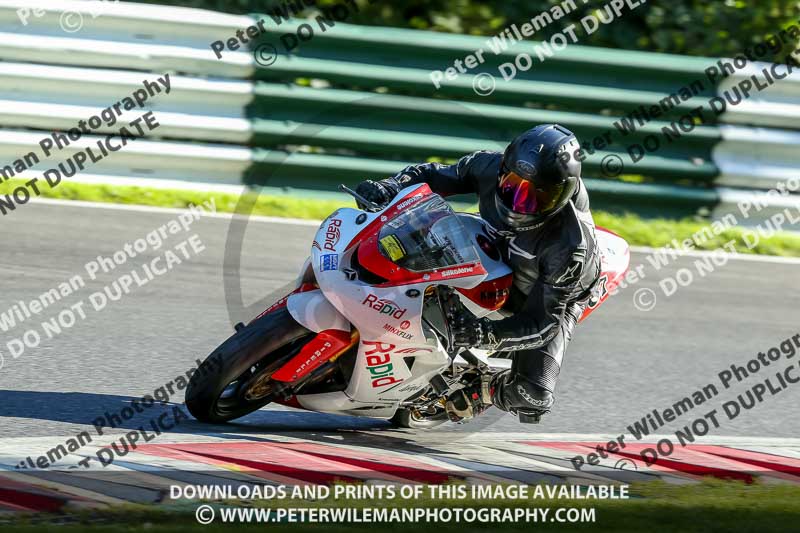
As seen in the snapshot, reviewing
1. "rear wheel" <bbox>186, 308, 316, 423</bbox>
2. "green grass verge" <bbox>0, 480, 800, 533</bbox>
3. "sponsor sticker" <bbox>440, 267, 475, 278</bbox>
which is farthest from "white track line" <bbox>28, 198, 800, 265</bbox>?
"green grass verge" <bbox>0, 480, 800, 533</bbox>

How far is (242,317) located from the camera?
15.8ft

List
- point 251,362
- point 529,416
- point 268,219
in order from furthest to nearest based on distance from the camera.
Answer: point 268,219
point 529,416
point 251,362

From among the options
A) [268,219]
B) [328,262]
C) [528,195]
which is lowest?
[328,262]

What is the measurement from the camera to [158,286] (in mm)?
7023

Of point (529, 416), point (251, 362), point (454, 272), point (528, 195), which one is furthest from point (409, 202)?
point (529, 416)

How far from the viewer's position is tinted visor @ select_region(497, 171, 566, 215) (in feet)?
14.4

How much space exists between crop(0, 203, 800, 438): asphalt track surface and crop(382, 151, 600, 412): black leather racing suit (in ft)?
2.57

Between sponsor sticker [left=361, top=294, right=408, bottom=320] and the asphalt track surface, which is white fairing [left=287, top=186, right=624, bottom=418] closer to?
sponsor sticker [left=361, top=294, right=408, bottom=320]

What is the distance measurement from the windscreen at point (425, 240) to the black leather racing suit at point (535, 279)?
0.98ft

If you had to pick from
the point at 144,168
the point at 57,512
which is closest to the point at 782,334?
the point at 144,168

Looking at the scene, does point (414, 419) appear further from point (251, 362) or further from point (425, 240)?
point (425, 240)

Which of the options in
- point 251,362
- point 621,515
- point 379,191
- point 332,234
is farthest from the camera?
point 379,191

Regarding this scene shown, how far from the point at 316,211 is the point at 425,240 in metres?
4.54

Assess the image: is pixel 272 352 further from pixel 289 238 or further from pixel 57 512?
pixel 289 238
